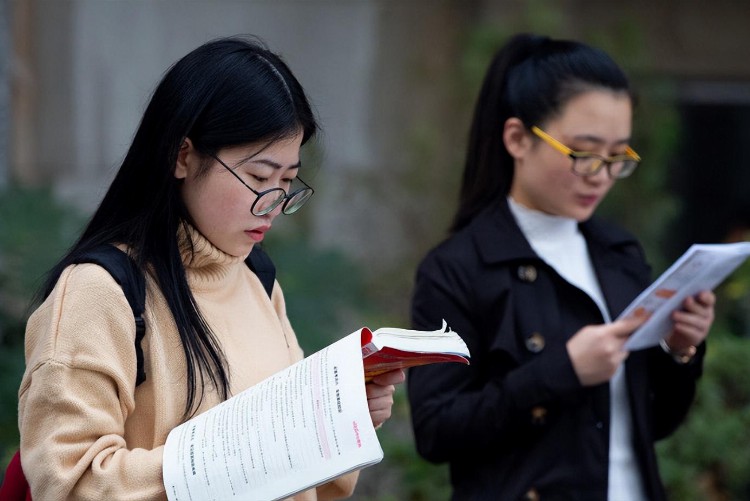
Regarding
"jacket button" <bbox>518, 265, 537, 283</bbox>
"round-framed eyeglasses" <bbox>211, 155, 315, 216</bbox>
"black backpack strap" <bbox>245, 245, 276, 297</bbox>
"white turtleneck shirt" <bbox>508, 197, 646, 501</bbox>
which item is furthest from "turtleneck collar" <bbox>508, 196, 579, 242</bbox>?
"round-framed eyeglasses" <bbox>211, 155, 315, 216</bbox>

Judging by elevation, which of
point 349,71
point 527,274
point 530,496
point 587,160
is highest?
point 587,160

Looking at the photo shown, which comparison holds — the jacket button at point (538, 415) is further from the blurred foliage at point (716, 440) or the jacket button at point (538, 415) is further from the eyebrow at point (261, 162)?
the blurred foliage at point (716, 440)

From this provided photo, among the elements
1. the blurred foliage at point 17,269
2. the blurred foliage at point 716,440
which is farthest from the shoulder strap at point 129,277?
the blurred foliage at point 716,440

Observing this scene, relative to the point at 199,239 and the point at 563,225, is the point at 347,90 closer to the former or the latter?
the point at 563,225

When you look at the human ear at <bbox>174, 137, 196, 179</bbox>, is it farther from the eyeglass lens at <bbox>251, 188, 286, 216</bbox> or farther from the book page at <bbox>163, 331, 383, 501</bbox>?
the book page at <bbox>163, 331, 383, 501</bbox>

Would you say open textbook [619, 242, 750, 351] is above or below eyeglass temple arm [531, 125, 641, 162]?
below

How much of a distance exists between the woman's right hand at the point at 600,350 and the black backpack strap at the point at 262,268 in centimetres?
74

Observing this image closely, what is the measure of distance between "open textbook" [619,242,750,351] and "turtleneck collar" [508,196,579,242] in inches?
11.5

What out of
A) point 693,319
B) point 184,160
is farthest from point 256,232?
point 693,319

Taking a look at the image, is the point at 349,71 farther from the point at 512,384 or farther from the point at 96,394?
the point at 96,394

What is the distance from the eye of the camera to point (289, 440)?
1812 millimetres

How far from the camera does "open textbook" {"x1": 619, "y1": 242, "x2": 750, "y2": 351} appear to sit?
258 centimetres

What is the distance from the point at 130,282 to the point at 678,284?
52.2 inches

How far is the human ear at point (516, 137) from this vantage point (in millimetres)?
2848
